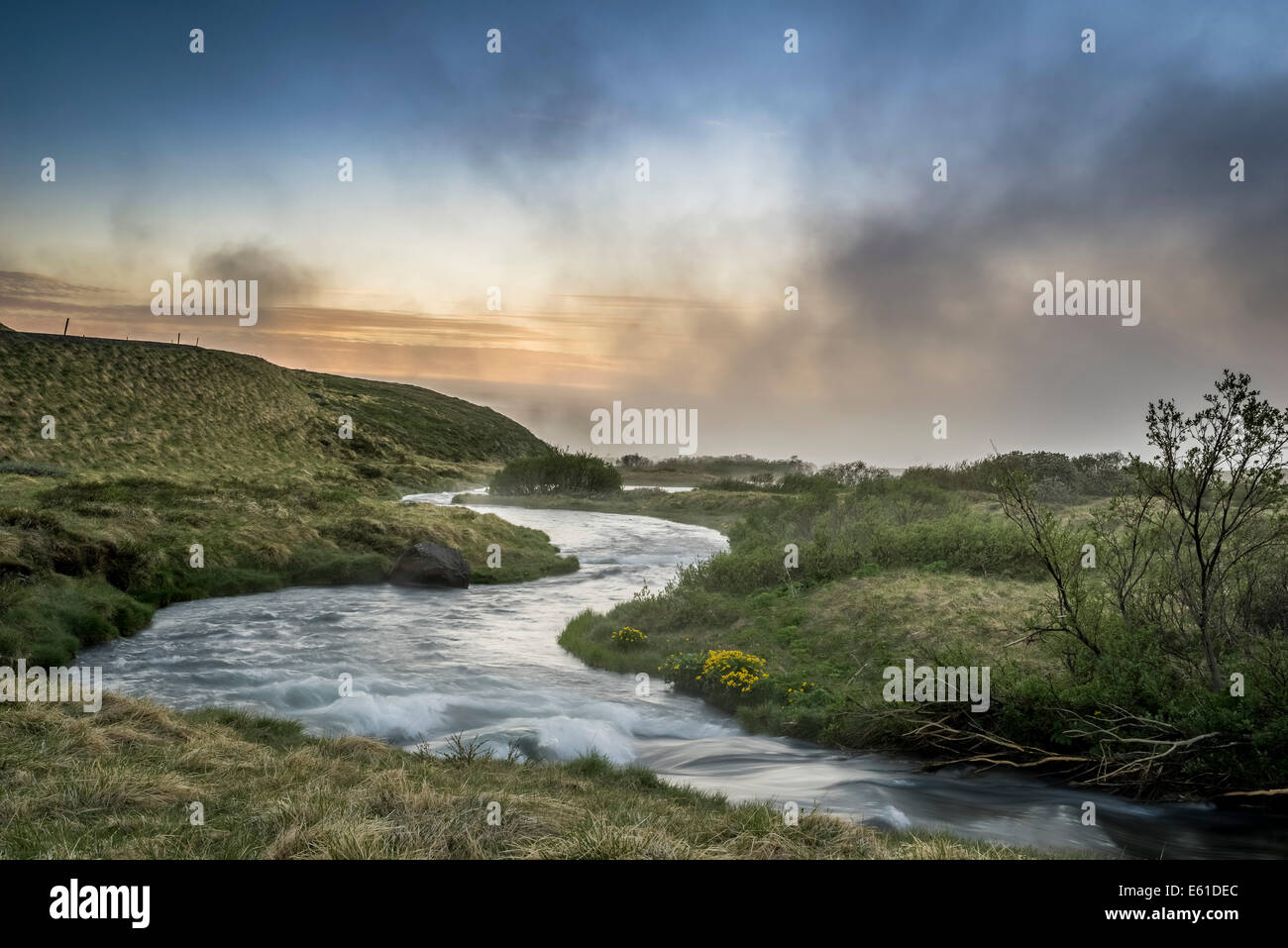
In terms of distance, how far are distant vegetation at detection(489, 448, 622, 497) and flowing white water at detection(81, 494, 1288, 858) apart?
43803 mm

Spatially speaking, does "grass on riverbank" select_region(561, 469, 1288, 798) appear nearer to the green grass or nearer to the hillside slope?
the green grass

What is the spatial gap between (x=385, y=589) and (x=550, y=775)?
19836 millimetres

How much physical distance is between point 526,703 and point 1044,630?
9.92 meters

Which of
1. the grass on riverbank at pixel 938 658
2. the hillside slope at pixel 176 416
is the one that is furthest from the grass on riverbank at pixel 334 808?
the hillside slope at pixel 176 416

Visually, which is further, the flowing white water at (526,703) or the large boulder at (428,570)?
the large boulder at (428,570)

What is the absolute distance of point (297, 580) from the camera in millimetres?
28609

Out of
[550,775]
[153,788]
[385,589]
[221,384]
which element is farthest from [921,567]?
[221,384]

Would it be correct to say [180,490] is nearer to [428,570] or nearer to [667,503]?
[428,570]

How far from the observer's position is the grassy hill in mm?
21547

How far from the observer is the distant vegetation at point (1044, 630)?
10703 mm

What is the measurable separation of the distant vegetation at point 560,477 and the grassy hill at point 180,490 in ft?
32.6
